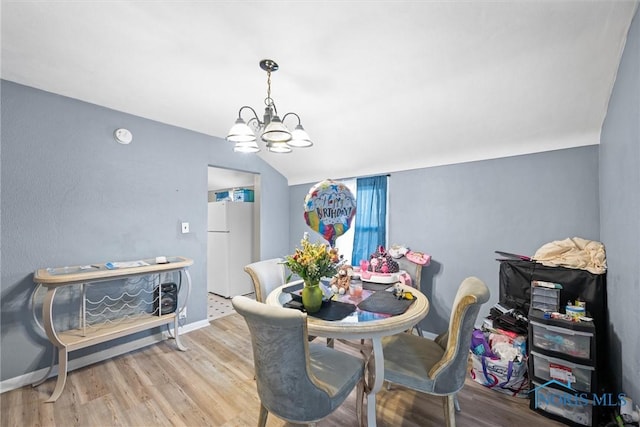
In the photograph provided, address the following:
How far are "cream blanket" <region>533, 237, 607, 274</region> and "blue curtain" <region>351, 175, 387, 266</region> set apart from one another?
1.57 metres

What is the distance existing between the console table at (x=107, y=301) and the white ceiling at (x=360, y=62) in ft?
5.19

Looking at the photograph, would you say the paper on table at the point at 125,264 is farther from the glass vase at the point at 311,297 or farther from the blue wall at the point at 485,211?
the blue wall at the point at 485,211

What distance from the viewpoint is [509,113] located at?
2.15 metres

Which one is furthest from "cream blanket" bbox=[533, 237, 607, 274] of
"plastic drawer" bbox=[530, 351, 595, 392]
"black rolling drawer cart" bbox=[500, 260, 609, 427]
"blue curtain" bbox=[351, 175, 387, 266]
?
"blue curtain" bbox=[351, 175, 387, 266]

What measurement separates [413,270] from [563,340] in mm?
1271

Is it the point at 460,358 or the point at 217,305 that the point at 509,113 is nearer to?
the point at 460,358

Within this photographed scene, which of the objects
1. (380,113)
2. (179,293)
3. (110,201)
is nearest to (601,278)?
(380,113)

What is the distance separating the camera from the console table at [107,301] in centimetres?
193

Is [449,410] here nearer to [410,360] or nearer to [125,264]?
[410,360]

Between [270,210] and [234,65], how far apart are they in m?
2.50

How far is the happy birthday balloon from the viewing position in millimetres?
1969

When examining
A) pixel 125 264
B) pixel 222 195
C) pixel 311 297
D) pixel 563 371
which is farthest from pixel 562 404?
pixel 222 195

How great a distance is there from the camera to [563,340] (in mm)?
1752

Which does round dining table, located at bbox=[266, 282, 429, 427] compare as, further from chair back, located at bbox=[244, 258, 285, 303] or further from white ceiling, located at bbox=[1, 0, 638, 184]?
white ceiling, located at bbox=[1, 0, 638, 184]
